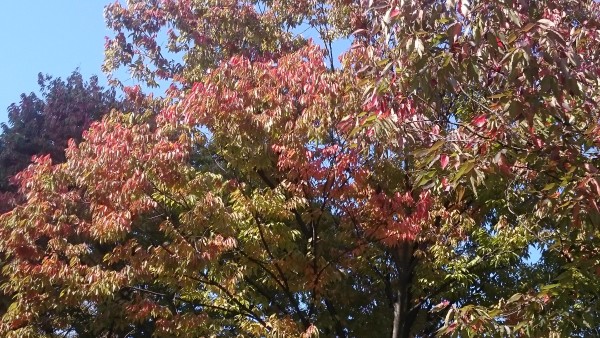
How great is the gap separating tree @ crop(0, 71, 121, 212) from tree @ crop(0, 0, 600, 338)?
517 centimetres

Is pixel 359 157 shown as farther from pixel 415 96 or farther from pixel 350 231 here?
pixel 415 96

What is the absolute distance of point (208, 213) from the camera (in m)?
8.85

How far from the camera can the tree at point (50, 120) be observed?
648 inches

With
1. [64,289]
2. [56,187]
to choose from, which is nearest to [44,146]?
[56,187]

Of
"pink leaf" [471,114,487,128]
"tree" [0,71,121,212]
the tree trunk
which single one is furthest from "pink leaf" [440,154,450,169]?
"tree" [0,71,121,212]

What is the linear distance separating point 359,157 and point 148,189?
2.64m

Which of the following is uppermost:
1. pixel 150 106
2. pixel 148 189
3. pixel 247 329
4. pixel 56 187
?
pixel 150 106

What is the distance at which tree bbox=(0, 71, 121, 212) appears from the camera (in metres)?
16.5

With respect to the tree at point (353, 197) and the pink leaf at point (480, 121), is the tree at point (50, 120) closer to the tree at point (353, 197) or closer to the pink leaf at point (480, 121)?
the tree at point (353, 197)

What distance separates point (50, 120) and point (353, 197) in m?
10.1

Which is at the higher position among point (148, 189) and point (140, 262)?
point (148, 189)

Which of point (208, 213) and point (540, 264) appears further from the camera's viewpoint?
point (540, 264)

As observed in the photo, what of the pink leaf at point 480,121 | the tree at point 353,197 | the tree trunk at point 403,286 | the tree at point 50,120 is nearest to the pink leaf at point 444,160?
the tree at point 353,197

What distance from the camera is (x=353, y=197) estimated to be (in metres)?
9.51
